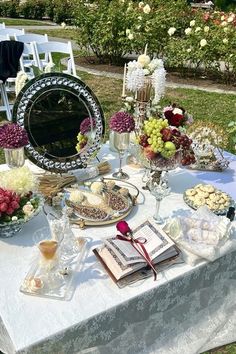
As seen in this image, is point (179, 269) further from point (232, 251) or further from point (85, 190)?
point (85, 190)

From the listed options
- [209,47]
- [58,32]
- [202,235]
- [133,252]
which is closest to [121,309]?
[133,252]

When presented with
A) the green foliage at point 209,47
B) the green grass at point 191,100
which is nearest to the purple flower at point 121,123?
the green grass at point 191,100

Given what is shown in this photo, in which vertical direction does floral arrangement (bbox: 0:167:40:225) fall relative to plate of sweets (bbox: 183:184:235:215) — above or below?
above

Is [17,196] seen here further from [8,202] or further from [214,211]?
[214,211]

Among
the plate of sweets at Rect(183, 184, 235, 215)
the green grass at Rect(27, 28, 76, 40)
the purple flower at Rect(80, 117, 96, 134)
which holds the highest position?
the purple flower at Rect(80, 117, 96, 134)

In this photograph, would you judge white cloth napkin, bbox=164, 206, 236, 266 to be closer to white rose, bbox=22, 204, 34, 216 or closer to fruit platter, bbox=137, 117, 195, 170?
fruit platter, bbox=137, 117, 195, 170

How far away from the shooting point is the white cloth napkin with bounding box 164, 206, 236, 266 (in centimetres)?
188

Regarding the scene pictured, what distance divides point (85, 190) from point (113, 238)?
0.51 m

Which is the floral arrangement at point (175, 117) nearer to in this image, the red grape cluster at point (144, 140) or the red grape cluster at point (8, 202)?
the red grape cluster at point (144, 140)

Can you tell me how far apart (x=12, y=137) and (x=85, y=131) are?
0.52 m

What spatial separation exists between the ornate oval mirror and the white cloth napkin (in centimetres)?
80

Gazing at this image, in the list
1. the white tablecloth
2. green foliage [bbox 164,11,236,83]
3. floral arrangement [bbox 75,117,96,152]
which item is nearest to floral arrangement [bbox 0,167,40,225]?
the white tablecloth

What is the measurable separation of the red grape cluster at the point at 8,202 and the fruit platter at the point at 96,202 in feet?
0.94

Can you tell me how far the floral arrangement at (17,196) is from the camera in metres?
1.83
